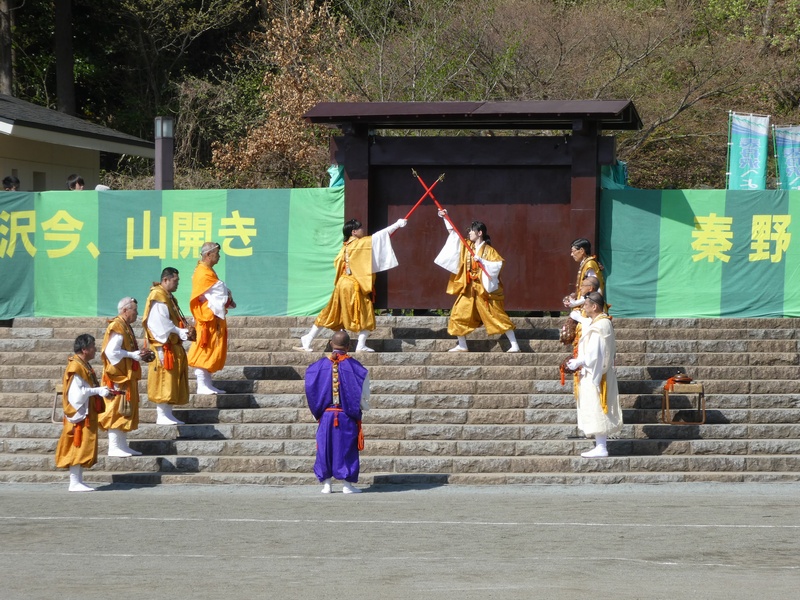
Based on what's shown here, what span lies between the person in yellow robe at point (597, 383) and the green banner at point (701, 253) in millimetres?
3934

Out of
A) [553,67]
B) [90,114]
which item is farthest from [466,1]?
[90,114]

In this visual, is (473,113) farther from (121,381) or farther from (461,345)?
(121,381)

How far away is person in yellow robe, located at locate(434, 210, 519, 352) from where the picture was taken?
1389 cm

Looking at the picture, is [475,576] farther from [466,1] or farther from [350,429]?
[466,1]

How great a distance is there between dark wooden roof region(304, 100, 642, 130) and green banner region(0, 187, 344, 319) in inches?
46.6

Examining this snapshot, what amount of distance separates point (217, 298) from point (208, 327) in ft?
1.14

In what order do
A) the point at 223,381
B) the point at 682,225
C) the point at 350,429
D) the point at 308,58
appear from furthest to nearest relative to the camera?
the point at 308,58
the point at 682,225
the point at 223,381
the point at 350,429

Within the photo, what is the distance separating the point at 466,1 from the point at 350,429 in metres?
15.0

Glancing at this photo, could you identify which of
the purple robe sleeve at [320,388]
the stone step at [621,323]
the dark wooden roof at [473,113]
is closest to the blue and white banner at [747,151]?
the dark wooden roof at [473,113]

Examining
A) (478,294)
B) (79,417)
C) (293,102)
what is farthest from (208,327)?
(293,102)

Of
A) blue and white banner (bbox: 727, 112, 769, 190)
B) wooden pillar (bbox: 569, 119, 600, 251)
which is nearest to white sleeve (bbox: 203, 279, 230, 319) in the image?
wooden pillar (bbox: 569, 119, 600, 251)

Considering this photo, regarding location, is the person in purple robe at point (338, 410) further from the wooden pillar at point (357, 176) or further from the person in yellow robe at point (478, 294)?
the wooden pillar at point (357, 176)

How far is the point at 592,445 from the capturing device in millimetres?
11867

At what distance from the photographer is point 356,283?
14047mm
